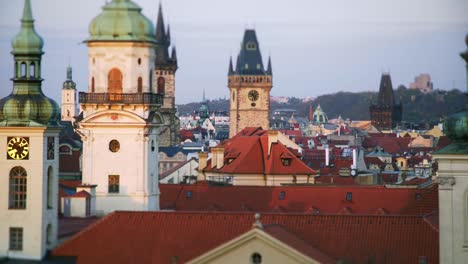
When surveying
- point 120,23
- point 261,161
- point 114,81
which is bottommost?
point 261,161

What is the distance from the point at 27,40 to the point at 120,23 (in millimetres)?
8720

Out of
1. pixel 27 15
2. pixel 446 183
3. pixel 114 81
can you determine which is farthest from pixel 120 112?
pixel 446 183

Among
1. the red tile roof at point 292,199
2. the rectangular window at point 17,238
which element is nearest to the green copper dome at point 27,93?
the rectangular window at point 17,238

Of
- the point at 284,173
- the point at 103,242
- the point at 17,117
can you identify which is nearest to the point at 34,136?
→ the point at 17,117

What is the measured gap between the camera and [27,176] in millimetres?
44812

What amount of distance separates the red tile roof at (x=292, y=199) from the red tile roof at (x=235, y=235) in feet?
53.7

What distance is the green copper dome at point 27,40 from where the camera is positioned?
45625mm

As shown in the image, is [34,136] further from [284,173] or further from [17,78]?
[284,173]

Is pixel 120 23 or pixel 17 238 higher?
pixel 120 23

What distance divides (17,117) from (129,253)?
569 cm

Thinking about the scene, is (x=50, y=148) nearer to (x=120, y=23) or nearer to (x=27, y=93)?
(x=27, y=93)

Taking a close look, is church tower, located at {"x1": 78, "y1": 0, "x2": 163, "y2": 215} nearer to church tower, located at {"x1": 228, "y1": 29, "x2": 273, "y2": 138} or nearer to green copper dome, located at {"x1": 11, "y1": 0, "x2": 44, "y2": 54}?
green copper dome, located at {"x1": 11, "y1": 0, "x2": 44, "y2": 54}

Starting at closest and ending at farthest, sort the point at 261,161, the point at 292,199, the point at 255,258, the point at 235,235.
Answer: the point at 255,258 < the point at 235,235 < the point at 292,199 < the point at 261,161

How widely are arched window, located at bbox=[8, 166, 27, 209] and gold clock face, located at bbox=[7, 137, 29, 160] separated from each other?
354 mm
